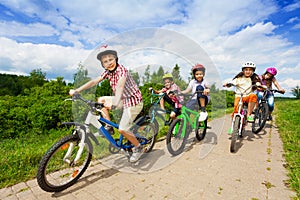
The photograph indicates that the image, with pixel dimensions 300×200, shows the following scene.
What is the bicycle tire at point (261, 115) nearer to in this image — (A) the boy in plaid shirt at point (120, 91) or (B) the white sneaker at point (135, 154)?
→ (B) the white sneaker at point (135, 154)

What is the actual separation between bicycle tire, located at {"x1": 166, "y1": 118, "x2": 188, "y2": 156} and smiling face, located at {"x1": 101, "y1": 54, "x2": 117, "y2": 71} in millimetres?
1522

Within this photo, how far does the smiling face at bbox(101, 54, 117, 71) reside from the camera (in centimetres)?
240

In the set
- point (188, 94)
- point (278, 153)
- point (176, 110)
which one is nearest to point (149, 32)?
point (188, 94)

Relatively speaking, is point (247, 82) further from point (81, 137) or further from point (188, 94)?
point (81, 137)

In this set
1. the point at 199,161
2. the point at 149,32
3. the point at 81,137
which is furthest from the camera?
the point at 199,161

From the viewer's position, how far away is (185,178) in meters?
2.69

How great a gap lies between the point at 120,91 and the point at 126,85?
0.25 meters

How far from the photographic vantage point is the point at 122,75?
2443 millimetres

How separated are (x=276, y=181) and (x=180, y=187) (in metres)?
1.39

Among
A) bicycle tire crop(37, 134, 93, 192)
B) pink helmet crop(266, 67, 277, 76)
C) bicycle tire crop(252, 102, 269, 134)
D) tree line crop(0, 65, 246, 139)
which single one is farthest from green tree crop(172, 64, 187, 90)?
pink helmet crop(266, 67, 277, 76)

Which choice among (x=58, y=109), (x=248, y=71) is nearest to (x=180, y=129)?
(x=248, y=71)

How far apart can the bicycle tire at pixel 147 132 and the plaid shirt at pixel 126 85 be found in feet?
1.73

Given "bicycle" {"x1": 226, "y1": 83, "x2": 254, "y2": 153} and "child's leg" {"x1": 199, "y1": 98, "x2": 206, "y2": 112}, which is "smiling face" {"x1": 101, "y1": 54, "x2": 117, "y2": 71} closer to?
"child's leg" {"x1": 199, "y1": 98, "x2": 206, "y2": 112}

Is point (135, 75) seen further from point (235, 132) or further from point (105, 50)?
point (235, 132)
